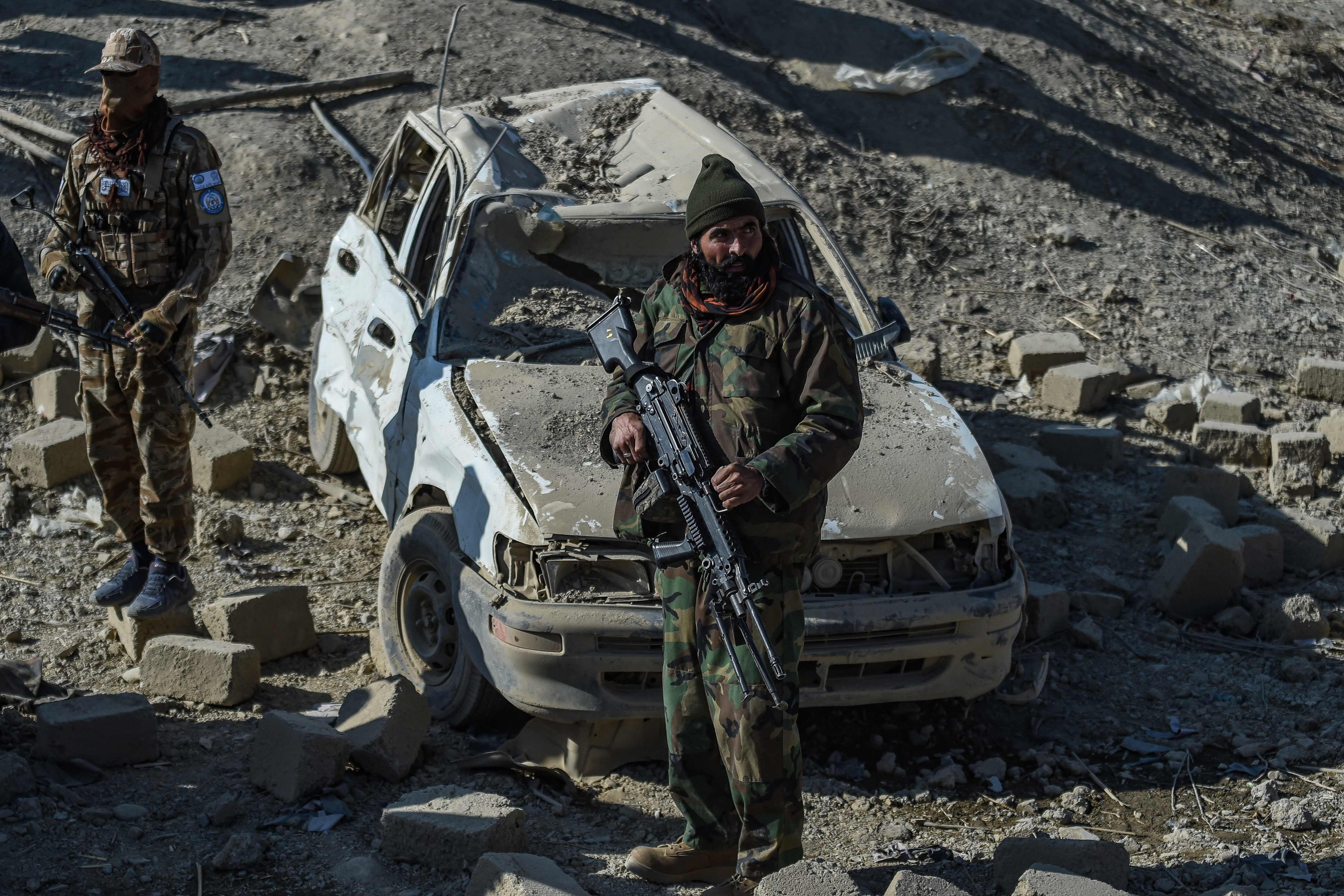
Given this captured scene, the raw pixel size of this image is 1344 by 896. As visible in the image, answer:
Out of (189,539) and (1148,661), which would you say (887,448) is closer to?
(1148,661)

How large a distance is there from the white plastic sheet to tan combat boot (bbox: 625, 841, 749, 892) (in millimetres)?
8639

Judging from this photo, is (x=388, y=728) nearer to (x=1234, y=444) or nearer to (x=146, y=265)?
(x=146, y=265)

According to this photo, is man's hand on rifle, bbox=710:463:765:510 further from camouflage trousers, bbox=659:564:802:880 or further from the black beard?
the black beard

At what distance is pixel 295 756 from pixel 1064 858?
228 cm

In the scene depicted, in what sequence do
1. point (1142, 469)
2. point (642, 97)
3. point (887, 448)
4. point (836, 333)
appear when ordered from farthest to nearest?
point (1142, 469), point (642, 97), point (887, 448), point (836, 333)

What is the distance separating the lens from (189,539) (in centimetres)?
524

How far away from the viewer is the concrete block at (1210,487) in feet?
21.4

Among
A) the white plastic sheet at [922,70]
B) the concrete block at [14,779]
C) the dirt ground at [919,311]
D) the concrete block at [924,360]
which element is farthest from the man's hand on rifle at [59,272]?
the white plastic sheet at [922,70]

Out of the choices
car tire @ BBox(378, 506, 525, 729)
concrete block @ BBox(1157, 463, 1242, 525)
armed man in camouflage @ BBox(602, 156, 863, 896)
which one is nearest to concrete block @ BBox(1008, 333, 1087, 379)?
concrete block @ BBox(1157, 463, 1242, 525)

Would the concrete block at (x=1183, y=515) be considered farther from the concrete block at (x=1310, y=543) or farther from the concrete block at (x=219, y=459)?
the concrete block at (x=219, y=459)

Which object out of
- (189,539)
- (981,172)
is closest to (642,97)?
(189,539)

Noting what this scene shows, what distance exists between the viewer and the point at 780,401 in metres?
3.42

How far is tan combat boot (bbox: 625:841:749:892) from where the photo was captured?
12.1 feet

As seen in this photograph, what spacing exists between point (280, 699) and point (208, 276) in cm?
161
